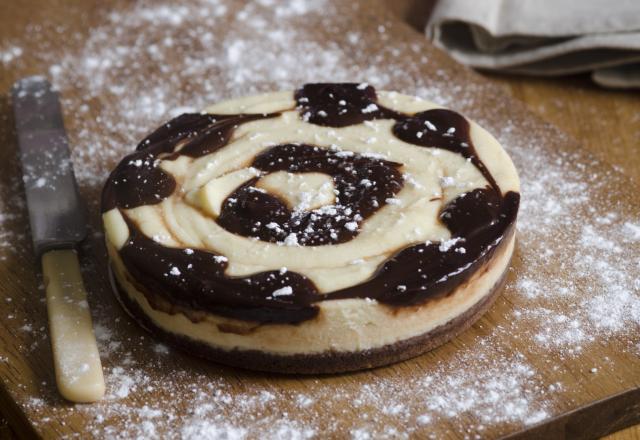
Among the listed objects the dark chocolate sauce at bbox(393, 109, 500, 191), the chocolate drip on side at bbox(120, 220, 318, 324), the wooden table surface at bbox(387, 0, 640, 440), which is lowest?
the wooden table surface at bbox(387, 0, 640, 440)

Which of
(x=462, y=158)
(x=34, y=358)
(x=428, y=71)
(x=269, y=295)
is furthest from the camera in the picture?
(x=428, y=71)

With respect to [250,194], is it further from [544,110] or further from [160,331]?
[544,110]

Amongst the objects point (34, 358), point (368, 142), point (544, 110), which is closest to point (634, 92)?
point (544, 110)

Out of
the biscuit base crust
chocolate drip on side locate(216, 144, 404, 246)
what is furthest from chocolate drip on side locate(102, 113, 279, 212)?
the biscuit base crust

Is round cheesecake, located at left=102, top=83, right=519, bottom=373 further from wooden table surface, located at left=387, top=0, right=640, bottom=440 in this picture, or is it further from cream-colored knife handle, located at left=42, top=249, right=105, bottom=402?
wooden table surface, located at left=387, top=0, right=640, bottom=440

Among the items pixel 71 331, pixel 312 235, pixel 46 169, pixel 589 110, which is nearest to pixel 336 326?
pixel 312 235

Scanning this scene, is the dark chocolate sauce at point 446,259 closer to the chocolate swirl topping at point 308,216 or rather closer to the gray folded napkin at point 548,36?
the chocolate swirl topping at point 308,216
